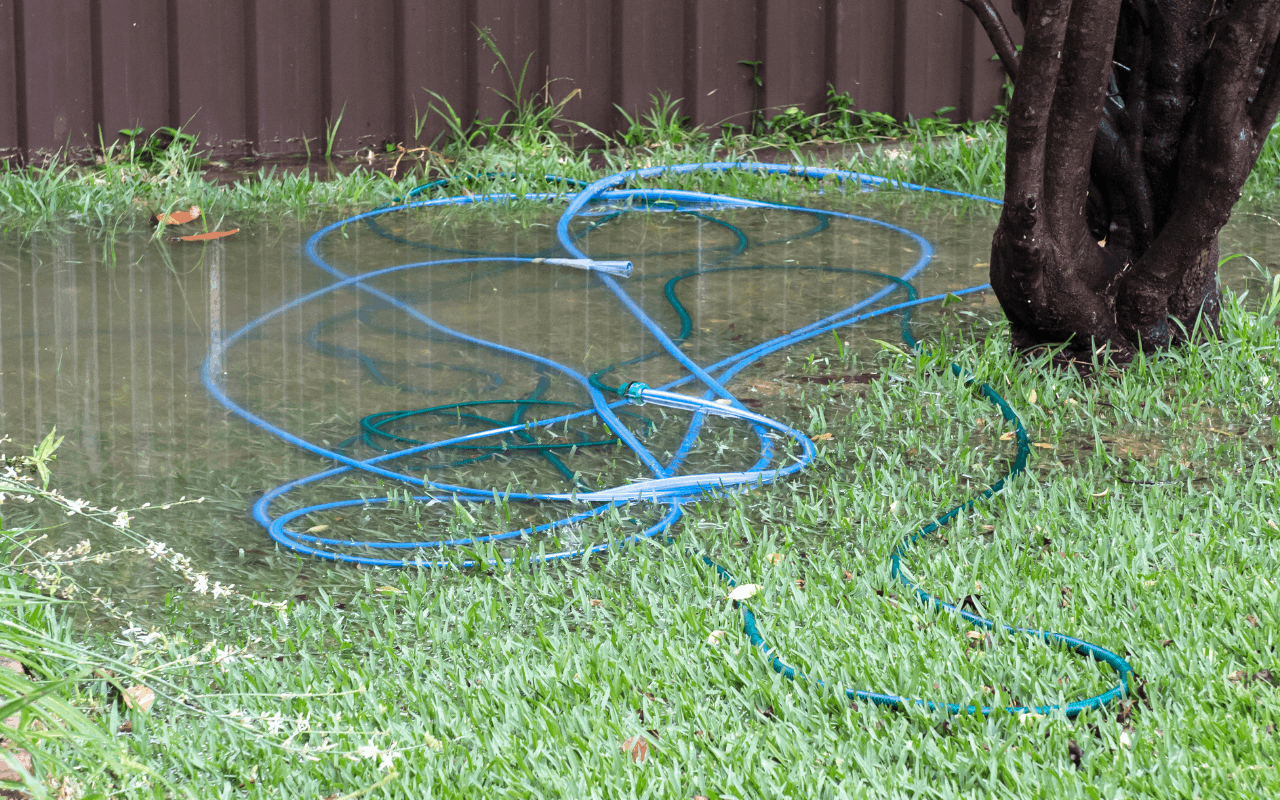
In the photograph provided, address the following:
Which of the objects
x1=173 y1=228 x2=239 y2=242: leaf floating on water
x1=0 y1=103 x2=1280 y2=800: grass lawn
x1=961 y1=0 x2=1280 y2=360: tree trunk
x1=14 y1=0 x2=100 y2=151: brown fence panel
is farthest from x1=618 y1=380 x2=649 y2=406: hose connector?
x1=14 y1=0 x2=100 y2=151: brown fence panel

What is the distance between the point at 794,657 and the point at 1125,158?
1.73 meters

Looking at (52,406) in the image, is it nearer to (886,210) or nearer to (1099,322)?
(1099,322)

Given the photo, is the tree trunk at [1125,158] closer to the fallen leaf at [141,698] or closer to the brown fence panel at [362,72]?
the fallen leaf at [141,698]

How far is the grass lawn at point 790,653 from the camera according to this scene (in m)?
1.61

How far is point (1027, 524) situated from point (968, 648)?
1.62 feet

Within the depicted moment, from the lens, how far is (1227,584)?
1999 millimetres

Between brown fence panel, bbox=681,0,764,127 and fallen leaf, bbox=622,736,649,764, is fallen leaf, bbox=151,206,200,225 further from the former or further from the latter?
fallen leaf, bbox=622,736,649,764

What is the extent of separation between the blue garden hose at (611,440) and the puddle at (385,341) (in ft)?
0.10

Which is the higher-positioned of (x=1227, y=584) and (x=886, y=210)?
(x=886, y=210)

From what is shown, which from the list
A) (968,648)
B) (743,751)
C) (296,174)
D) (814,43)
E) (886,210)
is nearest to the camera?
(743,751)

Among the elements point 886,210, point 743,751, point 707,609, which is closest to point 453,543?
point 707,609

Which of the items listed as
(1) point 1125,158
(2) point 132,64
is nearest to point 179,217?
(2) point 132,64

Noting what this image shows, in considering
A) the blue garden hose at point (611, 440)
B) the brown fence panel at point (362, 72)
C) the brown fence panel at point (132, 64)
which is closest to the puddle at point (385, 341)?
the blue garden hose at point (611, 440)

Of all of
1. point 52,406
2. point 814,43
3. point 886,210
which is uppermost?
point 814,43
